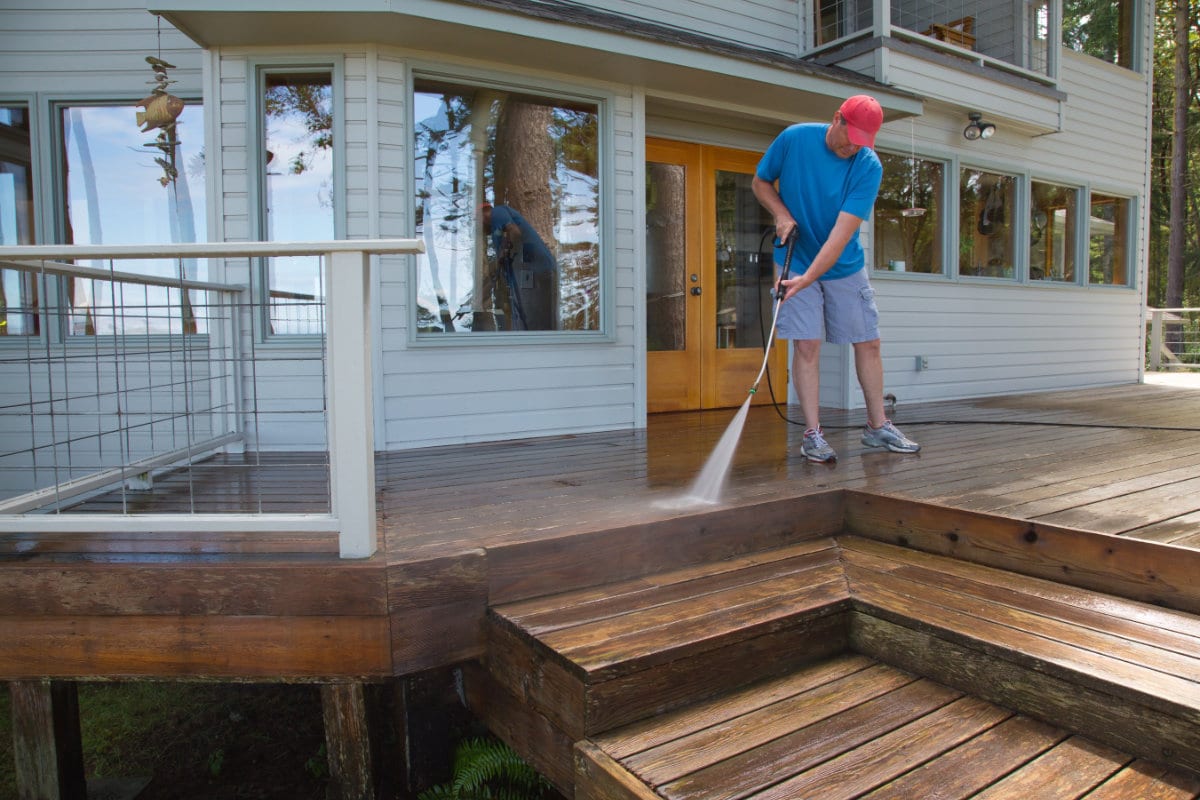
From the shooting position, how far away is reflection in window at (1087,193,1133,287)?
7.49 m

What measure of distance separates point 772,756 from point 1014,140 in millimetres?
6556

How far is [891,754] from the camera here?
152 cm

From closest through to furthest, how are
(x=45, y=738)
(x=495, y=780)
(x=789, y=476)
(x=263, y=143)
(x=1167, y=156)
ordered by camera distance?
(x=45, y=738) < (x=495, y=780) < (x=789, y=476) < (x=263, y=143) < (x=1167, y=156)

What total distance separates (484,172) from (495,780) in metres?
2.84

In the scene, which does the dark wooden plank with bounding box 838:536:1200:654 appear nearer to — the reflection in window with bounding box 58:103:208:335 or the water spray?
the water spray

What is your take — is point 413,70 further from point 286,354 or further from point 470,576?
point 470,576

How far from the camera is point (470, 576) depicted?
6.64ft

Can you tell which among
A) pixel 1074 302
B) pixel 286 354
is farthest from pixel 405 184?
pixel 1074 302

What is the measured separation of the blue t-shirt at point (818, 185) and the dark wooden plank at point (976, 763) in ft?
6.42

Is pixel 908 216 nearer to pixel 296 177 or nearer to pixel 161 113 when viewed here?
pixel 296 177

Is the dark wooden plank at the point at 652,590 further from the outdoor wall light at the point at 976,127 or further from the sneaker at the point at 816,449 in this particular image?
the outdoor wall light at the point at 976,127

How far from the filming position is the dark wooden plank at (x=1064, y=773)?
1.41 m

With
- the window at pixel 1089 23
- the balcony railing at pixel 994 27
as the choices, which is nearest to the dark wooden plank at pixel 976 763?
the balcony railing at pixel 994 27

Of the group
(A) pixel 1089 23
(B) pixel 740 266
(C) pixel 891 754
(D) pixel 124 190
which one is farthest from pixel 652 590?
(A) pixel 1089 23
